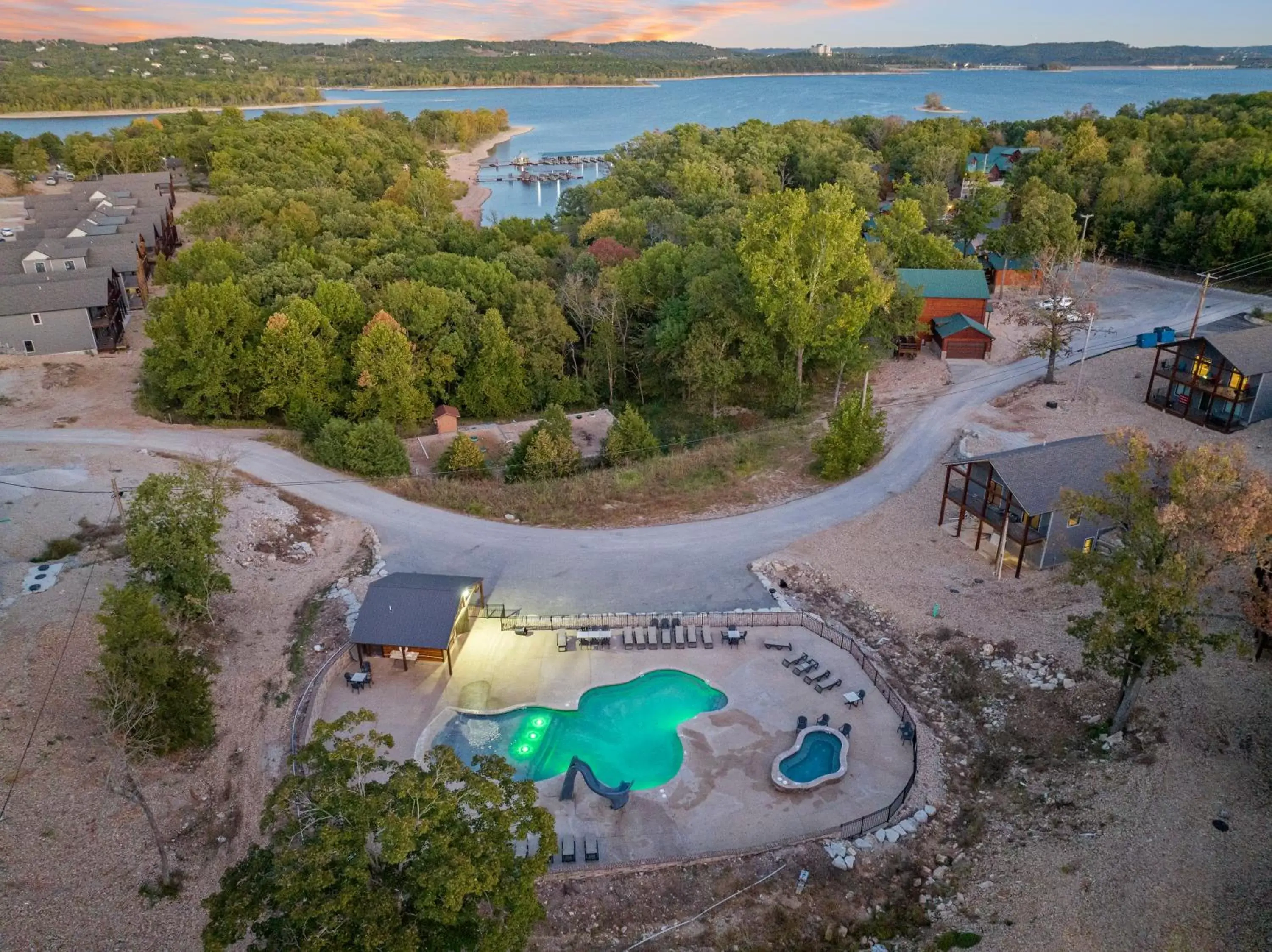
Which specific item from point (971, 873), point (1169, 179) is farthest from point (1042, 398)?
point (1169, 179)

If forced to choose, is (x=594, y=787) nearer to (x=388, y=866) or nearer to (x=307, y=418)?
(x=388, y=866)

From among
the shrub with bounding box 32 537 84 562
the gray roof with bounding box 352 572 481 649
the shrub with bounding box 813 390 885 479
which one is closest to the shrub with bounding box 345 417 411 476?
the shrub with bounding box 32 537 84 562

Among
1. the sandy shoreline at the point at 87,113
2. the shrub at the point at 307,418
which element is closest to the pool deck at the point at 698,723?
the shrub at the point at 307,418

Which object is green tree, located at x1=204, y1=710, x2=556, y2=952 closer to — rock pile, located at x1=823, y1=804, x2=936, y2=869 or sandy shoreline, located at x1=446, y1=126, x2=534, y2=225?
rock pile, located at x1=823, y1=804, x2=936, y2=869

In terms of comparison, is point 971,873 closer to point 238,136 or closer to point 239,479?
point 239,479

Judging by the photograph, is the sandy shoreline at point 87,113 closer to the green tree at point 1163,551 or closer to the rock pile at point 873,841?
the green tree at point 1163,551

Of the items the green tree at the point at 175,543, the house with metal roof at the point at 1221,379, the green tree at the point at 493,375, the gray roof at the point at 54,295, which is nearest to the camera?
the green tree at the point at 175,543

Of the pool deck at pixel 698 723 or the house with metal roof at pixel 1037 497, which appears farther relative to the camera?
the house with metal roof at pixel 1037 497
